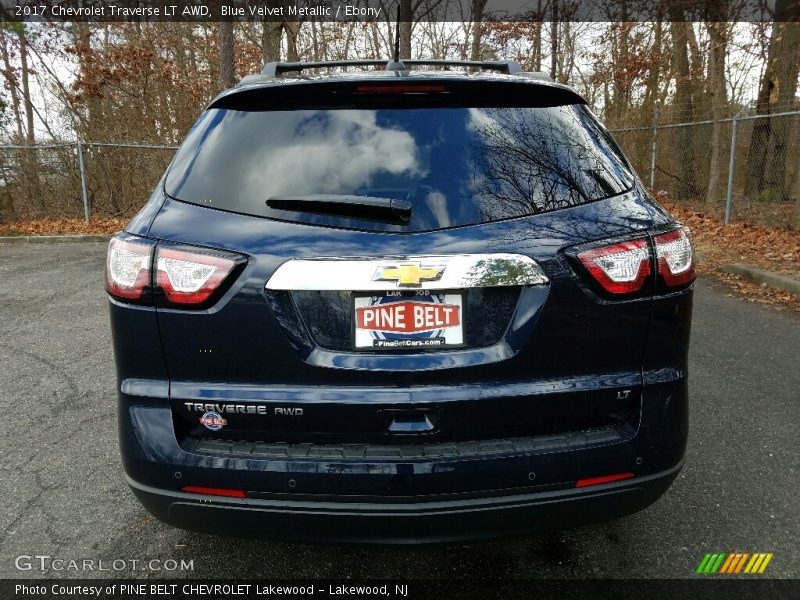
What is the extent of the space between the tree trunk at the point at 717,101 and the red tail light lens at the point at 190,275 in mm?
14033

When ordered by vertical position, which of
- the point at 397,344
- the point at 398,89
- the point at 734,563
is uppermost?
the point at 398,89

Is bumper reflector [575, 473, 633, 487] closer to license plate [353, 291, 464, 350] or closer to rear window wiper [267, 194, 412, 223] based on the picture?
license plate [353, 291, 464, 350]

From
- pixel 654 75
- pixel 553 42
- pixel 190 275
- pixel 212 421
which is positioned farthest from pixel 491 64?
pixel 553 42

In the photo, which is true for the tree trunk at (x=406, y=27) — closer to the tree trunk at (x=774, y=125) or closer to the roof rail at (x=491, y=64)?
the tree trunk at (x=774, y=125)

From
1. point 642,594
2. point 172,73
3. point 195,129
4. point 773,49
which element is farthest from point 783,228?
point 172,73

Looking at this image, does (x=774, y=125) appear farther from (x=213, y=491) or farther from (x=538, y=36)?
(x=213, y=491)

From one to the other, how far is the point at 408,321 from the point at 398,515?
1.87 ft

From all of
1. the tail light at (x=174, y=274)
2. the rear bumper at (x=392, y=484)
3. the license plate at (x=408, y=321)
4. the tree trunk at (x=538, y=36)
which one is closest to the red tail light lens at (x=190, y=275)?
the tail light at (x=174, y=274)

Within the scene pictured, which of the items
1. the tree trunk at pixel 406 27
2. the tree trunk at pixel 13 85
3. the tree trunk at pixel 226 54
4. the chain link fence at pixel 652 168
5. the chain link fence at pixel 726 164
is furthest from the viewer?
the tree trunk at pixel 406 27

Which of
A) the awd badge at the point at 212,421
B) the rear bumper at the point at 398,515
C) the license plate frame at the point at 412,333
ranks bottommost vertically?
the rear bumper at the point at 398,515

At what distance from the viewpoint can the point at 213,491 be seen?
1.79m

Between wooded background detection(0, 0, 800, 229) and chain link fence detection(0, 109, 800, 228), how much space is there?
32 millimetres

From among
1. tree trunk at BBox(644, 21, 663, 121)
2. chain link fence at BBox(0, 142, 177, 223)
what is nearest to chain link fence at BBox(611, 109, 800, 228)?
tree trunk at BBox(644, 21, 663, 121)

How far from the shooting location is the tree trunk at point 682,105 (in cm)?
1492
